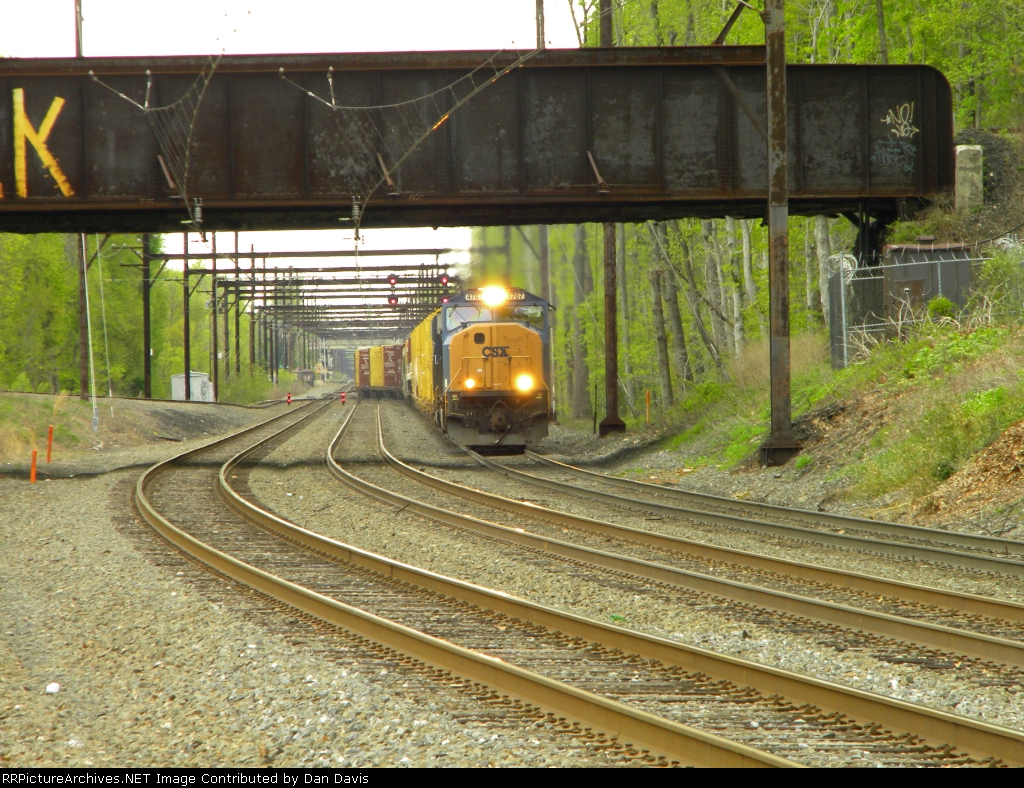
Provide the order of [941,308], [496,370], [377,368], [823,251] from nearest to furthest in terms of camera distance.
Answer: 1. [941,308]
2. [496,370]
3. [823,251]
4. [377,368]

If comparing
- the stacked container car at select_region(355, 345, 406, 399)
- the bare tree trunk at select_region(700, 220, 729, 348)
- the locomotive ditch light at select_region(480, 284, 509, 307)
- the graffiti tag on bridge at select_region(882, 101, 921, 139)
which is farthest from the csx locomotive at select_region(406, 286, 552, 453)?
the stacked container car at select_region(355, 345, 406, 399)

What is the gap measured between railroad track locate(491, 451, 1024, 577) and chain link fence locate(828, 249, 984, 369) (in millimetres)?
6044

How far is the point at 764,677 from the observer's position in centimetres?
559

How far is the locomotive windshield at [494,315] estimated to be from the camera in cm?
2227

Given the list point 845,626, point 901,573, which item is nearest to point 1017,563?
point 901,573

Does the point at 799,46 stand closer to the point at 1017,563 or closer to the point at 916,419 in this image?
the point at 916,419

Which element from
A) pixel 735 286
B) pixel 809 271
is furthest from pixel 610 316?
pixel 809 271

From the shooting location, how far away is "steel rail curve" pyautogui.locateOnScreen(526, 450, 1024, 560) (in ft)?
32.4

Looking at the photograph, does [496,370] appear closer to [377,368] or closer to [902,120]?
[902,120]

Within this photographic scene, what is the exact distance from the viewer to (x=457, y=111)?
728 inches

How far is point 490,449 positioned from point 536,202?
8549 mm

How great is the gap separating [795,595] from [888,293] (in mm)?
12768

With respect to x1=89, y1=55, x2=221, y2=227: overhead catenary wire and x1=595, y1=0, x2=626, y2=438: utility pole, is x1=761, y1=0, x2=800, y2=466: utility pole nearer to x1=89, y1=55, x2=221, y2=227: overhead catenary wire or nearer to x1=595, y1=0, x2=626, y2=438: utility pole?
x1=595, y1=0, x2=626, y2=438: utility pole

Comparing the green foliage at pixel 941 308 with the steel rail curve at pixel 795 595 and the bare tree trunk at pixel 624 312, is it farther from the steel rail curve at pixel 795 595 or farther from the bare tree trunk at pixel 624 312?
the bare tree trunk at pixel 624 312
